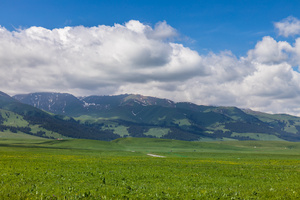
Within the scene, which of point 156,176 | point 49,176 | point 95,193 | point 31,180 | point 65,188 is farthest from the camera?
point 156,176

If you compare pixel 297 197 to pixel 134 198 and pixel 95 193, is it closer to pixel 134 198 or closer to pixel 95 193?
pixel 134 198

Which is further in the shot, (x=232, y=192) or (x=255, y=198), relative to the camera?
(x=232, y=192)

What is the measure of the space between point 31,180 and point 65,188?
→ 7727 millimetres

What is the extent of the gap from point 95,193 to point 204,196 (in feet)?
33.2

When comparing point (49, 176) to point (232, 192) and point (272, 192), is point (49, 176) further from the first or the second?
point (272, 192)

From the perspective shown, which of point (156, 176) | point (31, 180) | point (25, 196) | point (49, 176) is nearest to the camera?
point (25, 196)

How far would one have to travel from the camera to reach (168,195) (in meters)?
23.5

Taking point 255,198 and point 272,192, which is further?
point 272,192

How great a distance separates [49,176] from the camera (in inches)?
1340

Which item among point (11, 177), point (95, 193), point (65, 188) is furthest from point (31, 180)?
point (95, 193)

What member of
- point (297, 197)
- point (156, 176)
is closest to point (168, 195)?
point (297, 197)

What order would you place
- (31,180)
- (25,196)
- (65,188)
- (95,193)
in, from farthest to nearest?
1. (31,180)
2. (65,188)
3. (95,193)
4. (25,196)

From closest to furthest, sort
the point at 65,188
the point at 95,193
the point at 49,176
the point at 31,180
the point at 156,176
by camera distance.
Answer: the point at 95,193 < the point at 65,188 < the point at 31,180 < the point at 49,176 < the point at 156,176

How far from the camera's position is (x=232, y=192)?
25.9 meters
